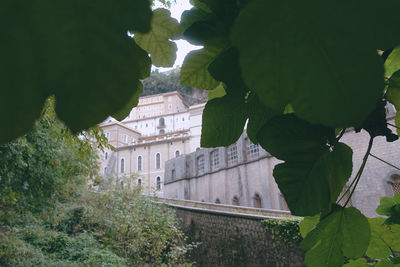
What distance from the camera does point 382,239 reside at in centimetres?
82

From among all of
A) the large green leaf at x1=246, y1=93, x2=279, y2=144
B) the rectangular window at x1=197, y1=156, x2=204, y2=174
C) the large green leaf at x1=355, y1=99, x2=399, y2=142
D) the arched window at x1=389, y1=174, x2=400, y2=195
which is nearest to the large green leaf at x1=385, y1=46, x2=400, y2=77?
the large green leaf at x1=355, y1=99, x2=399, y2=142

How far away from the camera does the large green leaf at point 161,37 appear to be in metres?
0.62

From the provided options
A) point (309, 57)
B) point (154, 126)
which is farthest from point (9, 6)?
point (154, 126)

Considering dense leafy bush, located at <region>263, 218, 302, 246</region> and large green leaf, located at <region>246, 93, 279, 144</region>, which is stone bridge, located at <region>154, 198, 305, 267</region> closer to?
dense leafy bush, located at <region>263, 218, 302, 246</region>

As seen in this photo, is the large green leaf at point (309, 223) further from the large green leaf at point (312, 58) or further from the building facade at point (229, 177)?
the building facade at point (229, 177)

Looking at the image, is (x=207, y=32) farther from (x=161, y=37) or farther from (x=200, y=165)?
(x=200, y=165)

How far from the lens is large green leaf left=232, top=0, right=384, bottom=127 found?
283mm

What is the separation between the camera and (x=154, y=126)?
41719mm

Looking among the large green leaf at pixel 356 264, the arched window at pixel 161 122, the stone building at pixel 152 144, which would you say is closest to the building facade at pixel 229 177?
the stone building at pixel 152 144

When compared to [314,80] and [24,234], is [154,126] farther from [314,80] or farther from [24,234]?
[314,80]

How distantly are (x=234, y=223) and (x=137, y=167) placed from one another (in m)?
23.1

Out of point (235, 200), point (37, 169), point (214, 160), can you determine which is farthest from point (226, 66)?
point (214, 160)

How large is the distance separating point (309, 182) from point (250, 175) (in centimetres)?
1690

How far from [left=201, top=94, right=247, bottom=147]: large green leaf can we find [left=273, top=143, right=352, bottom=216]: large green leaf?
161mm
